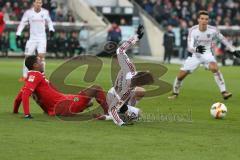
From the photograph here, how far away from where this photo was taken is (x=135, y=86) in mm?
13305

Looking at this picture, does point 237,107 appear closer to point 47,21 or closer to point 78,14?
point 47,21

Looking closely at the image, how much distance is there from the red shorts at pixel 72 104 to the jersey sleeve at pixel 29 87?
58cm

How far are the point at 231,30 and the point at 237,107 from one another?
2902cm

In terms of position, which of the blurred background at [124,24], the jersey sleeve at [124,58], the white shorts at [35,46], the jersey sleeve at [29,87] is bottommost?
the blurred background at [124,24]

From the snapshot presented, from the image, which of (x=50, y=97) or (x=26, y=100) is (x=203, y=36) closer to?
(x=50, y=97)

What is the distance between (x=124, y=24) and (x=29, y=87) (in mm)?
33151

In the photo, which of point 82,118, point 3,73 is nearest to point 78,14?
point 3,73

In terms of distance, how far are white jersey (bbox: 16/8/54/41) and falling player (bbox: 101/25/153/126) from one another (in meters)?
9.85

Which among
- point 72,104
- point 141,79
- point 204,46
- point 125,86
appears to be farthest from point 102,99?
point 204,46

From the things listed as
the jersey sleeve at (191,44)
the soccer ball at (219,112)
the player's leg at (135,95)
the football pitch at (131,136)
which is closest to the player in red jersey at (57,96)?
the football pitch at (131,136)

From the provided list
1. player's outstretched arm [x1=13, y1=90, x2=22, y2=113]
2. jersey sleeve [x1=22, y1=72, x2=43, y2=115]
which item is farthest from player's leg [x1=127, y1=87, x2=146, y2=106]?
player's outstretched arm [x1=13, y1=90, x2=22, y2=113]

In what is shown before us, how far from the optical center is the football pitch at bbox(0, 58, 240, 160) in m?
9.95

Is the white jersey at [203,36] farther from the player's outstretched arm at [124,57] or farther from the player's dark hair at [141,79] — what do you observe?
the player's outstretched arm at [124,57]

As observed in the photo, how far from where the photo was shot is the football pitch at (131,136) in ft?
32.6
